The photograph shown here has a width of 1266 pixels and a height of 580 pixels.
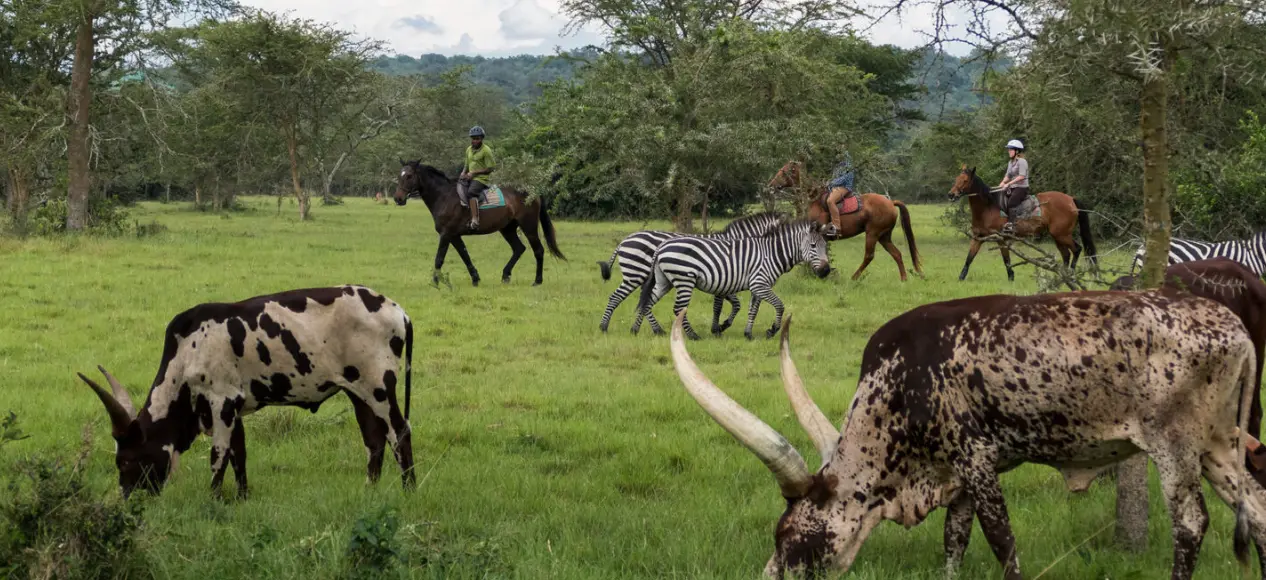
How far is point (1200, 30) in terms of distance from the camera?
4.46 meters

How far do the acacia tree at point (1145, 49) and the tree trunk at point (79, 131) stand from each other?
2237 centimetres

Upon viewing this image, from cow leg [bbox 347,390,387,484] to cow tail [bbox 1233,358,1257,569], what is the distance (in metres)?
4.38

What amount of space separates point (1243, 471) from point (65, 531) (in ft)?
15.5

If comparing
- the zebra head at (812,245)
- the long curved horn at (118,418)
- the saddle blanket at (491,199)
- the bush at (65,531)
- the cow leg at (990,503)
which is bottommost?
the bush at (65,531)

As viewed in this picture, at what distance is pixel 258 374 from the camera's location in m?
5.72

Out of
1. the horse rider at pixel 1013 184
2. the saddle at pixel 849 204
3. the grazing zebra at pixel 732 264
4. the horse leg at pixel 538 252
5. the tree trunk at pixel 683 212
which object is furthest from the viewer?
the tree trunk at pixel 683 212

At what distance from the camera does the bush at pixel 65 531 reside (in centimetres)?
396

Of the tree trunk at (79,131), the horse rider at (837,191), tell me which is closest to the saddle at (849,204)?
the horse rider at (837,191)

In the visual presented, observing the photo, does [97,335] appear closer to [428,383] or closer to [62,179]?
[428,383]

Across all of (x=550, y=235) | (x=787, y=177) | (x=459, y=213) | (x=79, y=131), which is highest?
(x=79, y=131)

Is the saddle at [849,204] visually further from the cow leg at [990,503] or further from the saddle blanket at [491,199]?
the cow leg at [990,503]

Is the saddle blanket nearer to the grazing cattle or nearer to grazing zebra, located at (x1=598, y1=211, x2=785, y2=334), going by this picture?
grazing zebra, located at (x1=598, y1=211, x2=785, y2=334)

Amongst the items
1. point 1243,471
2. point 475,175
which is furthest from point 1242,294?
point 475,175

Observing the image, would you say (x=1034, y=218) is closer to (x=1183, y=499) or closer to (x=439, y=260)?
(x=439, y=260)
